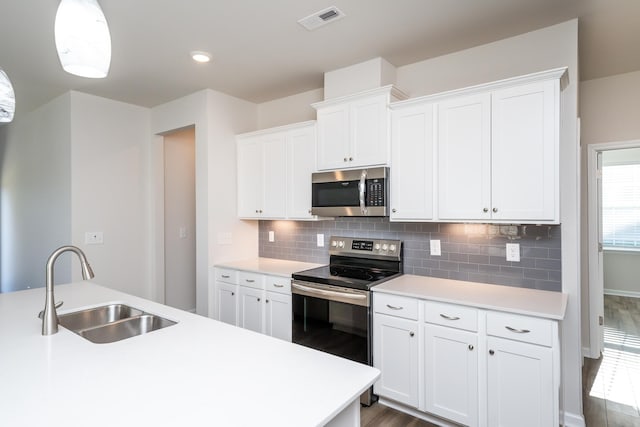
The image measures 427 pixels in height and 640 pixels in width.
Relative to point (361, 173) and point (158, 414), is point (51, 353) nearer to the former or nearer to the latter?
point (158, 414)

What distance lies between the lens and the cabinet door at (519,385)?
189 cm

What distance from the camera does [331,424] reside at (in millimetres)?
1126

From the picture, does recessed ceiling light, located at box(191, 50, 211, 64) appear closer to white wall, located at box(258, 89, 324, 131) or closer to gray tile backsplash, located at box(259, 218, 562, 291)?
white wall, located at box(258, 89, 324, 131)

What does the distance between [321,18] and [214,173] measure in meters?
1.94

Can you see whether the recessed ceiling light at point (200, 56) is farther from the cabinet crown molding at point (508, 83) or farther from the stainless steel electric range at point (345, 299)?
the stainless steel electric range at point (345, 299)

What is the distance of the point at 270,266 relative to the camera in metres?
3.45

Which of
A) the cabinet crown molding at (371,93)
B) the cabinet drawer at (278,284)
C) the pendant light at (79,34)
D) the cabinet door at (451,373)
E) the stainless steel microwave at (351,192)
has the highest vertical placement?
the cabinet crown molding at (371,93)

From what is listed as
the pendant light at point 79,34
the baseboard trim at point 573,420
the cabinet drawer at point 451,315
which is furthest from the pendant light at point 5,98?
the baseboard trim at point 573,420

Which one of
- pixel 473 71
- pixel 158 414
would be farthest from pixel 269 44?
pixel 158 414

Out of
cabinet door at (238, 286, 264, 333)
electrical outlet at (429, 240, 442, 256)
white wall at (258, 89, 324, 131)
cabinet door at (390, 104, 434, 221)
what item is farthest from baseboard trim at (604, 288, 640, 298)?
cabinet door at (238, 286, 264, 333)

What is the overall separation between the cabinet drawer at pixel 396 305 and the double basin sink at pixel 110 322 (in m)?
1.32

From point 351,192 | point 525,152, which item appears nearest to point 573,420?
point 525,152

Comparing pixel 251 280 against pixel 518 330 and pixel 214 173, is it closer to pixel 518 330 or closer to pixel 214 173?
pixel 214 173

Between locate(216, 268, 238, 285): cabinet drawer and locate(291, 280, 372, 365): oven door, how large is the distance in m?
0.78
